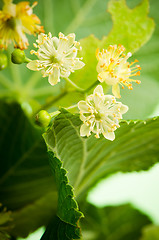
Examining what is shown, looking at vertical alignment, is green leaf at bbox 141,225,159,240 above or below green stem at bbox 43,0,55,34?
below

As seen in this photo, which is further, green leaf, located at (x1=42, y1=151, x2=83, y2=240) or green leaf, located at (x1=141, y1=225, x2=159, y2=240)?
green leaf, located at (x1=141, y1=225, x2=159, y2=240)

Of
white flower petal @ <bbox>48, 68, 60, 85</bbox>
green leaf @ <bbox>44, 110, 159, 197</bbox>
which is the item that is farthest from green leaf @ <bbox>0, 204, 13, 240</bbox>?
white flower petal @ <bbox>48, 68, 60, 85</bbox>

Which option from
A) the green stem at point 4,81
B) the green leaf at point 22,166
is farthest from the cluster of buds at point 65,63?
the green stem at point 4,81

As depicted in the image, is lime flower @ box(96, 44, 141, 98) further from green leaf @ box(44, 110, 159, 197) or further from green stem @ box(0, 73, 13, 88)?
green stem @ box(0, 73, 13, 88)

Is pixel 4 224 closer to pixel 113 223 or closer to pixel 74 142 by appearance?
pixel 74 142

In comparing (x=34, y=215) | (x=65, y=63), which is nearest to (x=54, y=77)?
(x=65, y=63)

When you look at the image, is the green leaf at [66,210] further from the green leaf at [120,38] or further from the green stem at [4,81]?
the green stem at [4,81]

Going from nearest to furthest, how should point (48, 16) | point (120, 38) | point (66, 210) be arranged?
point (66, 210), point (120, 38), point (48, 16)
